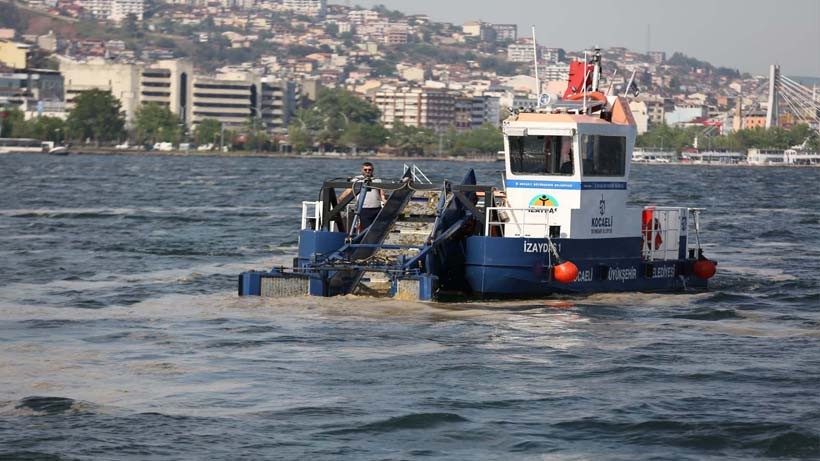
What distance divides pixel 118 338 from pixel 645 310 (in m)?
10.2

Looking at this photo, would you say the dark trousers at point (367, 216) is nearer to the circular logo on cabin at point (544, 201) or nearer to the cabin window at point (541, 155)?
the cabin window at point (541, 155)

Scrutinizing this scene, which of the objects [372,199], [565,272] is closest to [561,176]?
[565,272]

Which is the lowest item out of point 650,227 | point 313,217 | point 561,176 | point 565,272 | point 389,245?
point 565,272

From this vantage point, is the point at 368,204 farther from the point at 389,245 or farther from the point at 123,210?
the point at 123,210

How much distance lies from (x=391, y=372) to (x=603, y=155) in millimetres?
10641

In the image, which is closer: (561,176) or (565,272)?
(565,272)

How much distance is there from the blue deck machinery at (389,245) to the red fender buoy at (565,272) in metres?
1.66

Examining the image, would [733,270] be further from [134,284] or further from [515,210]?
[134,284]

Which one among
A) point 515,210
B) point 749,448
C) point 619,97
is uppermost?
point 619,97

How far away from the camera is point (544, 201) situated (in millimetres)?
30172

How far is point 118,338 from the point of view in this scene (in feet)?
79.2

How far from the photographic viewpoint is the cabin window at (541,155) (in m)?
30.1

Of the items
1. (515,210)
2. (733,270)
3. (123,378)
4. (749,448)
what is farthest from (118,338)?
(733,270)

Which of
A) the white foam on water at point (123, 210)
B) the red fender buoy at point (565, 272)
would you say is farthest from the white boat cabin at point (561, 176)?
the white foam on water at point (123, 210)
